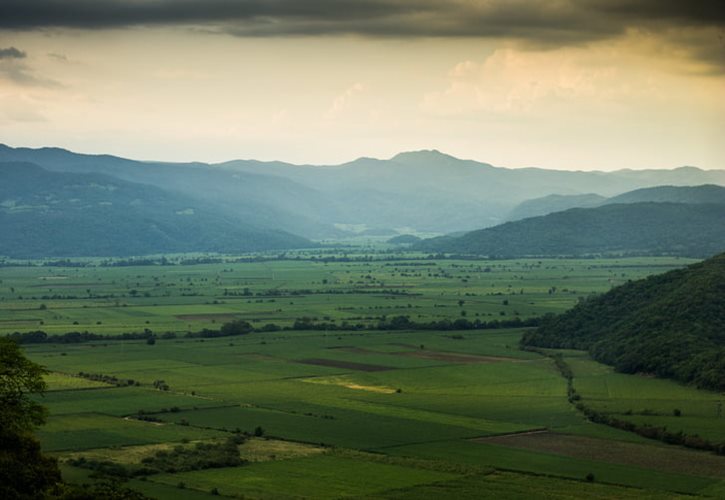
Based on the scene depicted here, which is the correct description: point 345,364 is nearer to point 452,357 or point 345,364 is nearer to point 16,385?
point 452,357

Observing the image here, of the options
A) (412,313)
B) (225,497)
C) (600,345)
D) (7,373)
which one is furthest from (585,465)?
(412,313)

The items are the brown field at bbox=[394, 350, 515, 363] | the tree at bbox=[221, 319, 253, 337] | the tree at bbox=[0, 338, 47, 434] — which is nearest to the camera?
the tree at bbox=[0, 338, 47, 434]

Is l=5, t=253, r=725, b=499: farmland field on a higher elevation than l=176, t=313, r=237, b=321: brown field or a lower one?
lower

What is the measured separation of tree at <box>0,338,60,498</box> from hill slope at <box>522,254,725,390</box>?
56369 mm

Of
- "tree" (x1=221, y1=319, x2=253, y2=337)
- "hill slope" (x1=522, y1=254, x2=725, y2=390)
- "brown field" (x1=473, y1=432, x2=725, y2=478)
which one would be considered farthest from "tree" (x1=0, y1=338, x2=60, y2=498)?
"tree" (x1=221, y1=319, x2=253, y2=337)

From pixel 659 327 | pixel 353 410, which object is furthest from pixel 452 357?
pixel 353 410

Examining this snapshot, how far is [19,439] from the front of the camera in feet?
177

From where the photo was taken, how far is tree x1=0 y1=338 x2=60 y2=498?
51.4m

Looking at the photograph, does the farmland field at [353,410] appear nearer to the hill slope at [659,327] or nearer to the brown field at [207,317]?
the brown field at [207,317]

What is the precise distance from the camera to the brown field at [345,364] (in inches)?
4185

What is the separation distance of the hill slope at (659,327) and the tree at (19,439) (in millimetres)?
56369

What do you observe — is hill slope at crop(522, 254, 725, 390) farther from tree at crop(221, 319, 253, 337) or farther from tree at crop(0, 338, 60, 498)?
tree at crop(0, 338, 60, 498)

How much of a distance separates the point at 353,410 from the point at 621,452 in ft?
66.6

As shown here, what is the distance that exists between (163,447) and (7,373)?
607 inches
